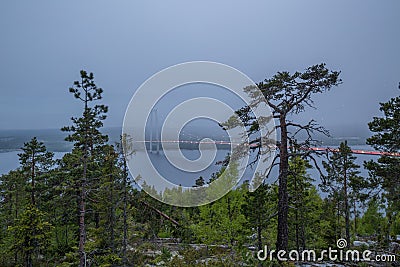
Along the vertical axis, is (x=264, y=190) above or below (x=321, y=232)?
above

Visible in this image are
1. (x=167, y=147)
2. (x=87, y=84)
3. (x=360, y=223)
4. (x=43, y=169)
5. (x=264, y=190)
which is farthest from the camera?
(x=360, y=223)

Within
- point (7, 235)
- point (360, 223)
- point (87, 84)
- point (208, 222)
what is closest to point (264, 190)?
point (208, 222)

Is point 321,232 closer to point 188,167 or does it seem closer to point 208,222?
point 208,222

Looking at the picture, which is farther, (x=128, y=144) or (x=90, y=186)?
(x=90, y=186)

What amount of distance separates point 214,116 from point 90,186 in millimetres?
6725

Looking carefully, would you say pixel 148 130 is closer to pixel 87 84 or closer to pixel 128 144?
pixel 128 144

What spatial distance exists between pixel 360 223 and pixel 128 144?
25699mm

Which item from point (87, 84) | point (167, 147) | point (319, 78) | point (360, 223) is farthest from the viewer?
point (360, 223)

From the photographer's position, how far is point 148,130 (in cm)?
652

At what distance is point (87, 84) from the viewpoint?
10555mm

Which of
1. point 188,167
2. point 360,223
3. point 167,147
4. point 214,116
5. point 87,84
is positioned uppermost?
point 87,84

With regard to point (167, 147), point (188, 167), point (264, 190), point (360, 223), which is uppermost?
point (167, 147)

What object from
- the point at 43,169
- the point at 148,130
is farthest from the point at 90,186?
the point at 43,169

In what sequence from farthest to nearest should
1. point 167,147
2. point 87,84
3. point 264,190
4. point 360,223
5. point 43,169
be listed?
point 360,223
point 43,169
point 264,190
point 87,84
point 167,147
